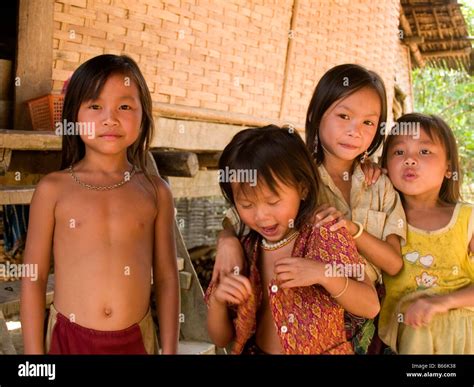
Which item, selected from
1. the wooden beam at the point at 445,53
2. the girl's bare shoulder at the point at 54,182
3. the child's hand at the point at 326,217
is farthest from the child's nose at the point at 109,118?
the wooden beam at the point at 445,53

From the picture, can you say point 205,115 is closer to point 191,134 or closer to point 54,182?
point 191,134

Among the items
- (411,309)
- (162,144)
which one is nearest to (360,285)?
(411,309)

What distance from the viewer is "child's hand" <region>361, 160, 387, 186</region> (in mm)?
2117

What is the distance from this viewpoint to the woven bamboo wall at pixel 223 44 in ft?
12.2

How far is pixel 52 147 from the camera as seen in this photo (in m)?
3.12

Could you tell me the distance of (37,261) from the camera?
2.03 meters

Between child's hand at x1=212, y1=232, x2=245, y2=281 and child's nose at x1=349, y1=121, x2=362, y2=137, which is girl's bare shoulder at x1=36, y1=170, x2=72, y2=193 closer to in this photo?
child's hand at x1=212, y1=232, x2=245, y2=281

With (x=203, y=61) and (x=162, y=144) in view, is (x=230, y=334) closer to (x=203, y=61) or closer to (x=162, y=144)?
(x=162, y=144)

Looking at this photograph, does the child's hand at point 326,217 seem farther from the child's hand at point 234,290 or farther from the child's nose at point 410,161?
the child's nose at point 410,161

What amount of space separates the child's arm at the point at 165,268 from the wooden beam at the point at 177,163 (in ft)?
5.59

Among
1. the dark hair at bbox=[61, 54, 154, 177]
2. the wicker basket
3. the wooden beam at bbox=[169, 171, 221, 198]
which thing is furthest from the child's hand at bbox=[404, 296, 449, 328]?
the wooden beam at bbox=[169, 171, 221, 198]

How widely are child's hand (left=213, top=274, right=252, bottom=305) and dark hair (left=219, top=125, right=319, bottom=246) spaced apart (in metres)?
0.29
